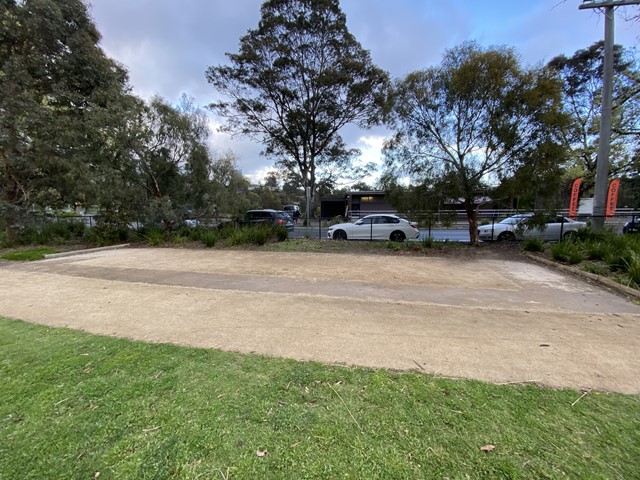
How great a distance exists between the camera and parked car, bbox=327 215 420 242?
1370cm

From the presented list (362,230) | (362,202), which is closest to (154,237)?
(362,230)

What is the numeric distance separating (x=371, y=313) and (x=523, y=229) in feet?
30.5

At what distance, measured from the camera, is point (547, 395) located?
2428 mm

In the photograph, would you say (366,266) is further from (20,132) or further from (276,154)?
(276,154)

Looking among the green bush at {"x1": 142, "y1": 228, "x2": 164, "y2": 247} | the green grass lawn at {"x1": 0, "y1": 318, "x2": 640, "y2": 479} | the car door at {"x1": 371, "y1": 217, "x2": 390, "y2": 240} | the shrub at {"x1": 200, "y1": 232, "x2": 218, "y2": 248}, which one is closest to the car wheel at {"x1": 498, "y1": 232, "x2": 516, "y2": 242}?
Result: the car door at {"x1": 371, "y1": 217, "x2": 390, "y2": 240}

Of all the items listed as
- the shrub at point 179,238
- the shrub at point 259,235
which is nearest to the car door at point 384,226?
the shrub at point 259,235

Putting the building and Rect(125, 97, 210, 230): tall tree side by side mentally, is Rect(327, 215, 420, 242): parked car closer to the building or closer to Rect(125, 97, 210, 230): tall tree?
Rect(125, 97, 210, 230): tall tree

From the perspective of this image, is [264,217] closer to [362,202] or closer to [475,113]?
[475,113]

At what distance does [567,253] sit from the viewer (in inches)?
305

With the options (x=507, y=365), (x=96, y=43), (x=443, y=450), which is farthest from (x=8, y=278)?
(x=96, y=43)

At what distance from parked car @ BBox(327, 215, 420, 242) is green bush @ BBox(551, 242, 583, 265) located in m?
5.74

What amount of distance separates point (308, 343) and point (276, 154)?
25.1 meters

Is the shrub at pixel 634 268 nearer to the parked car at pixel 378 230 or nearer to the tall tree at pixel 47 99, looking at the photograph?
the parked car at pixel 378 230

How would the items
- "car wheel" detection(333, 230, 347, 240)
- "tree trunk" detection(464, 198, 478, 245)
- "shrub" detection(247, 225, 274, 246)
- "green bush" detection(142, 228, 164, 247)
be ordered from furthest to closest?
"car wheel" detection(333, 230, 347, 240), "green bush" detection(142, 228, 164, 247), "shrub" detection(247, 225, 274, 246), "tree trunk" detection(464, 198, 478, 245)
